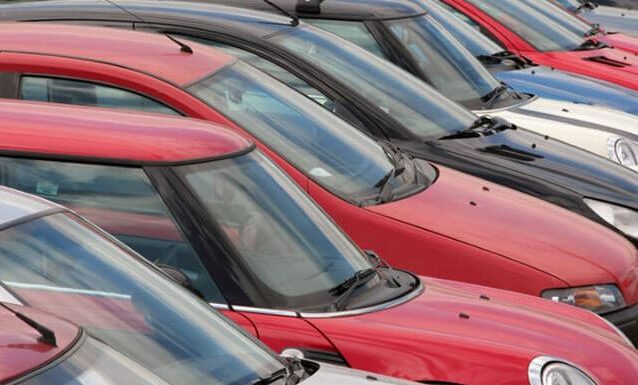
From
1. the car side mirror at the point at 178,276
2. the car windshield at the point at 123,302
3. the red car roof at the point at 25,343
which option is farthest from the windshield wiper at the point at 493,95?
the red car roof at the point at 25,343

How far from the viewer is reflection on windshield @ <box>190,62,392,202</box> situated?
297 inches

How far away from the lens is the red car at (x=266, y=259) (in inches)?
→ 227

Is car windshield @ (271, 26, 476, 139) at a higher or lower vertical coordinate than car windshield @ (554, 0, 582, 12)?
higher

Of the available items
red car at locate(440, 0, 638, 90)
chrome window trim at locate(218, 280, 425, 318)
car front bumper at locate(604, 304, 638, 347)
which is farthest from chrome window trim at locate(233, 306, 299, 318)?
red car at locate(440, 0, 638, 90)

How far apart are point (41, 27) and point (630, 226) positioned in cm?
316

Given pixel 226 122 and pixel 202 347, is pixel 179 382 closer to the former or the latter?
pixel 202 347

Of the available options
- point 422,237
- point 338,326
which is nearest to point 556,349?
point 338,326

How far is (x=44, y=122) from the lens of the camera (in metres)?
6.03

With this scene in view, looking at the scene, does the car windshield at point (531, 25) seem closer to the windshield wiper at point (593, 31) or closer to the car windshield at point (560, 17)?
the car windshield at point (560, 17)

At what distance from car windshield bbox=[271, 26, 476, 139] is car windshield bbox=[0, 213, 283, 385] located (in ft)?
13.7

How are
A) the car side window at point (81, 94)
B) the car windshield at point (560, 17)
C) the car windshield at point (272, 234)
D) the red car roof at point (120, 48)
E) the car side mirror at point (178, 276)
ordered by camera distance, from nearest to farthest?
the car side mirror at point (178, 276)
the car windshield at point (272, 234)
the car side window at point (81, 94)
the red car roof at point (120, 48)
the car windshield at point (560, 17)

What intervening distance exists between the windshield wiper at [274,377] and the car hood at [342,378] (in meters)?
0.07

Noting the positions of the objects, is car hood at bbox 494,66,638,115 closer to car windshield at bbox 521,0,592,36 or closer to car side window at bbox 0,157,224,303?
car windshield at bbox 521,0,592,36

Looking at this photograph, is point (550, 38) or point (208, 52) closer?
point (208, 52)
